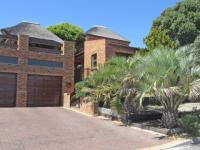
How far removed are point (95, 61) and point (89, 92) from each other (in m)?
8.15

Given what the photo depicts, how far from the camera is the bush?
1516 centimetres

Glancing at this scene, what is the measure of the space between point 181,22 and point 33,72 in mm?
11840

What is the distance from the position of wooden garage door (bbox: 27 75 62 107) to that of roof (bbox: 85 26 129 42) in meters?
10.3

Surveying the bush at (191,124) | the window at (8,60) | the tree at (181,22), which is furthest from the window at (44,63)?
the bush at (191,124)

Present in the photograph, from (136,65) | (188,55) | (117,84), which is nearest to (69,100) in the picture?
(117,84)

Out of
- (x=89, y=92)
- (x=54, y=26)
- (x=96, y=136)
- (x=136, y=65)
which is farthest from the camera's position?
(x=54, y=26)

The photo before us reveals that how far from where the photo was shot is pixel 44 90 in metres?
28.1

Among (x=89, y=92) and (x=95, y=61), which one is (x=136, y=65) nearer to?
(x=89, y=92)

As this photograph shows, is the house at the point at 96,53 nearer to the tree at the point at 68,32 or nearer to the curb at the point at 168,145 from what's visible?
the tree at the point at 68,32

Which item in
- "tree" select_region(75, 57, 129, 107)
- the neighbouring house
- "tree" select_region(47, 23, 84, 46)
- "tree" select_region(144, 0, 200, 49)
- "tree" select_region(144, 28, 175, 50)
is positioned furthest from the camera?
"tree" select_region(47, 23, 84, 46)

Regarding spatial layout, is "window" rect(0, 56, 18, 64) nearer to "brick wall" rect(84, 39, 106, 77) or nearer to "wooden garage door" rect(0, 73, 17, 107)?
"wooden garage door" rect(0, 73, 17, 107)

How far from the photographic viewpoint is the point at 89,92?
2141 cm

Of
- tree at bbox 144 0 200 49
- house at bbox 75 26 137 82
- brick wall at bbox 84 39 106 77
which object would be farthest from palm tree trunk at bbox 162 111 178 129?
tree at bbox 144 0 200 49

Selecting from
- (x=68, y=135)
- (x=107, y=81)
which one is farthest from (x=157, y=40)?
(x=68, y=135)
